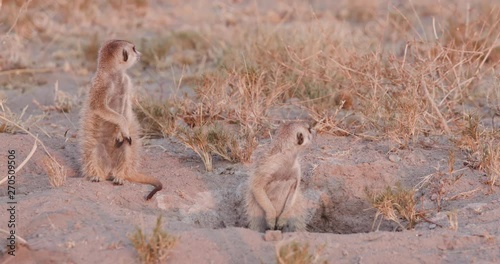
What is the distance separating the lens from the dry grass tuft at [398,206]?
184 inches

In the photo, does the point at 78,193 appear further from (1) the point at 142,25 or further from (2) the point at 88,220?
(1) the point at 142,25

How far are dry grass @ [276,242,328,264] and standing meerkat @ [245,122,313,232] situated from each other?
1323mm

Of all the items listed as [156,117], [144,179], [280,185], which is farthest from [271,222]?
[156,117]

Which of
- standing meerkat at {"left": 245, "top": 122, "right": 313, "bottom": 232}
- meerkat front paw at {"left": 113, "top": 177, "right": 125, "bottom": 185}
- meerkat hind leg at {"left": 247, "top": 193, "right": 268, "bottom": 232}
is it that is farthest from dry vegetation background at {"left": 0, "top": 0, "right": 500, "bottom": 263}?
meerkat hind leg at {"left": 247, "top": 193, "right": 268, "bottom": 232}

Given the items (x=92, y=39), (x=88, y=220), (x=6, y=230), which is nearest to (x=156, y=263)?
(x=88, y=220)

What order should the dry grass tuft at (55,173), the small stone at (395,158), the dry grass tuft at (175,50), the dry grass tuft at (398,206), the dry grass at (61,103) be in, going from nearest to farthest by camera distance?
the dry grass tuft at (398,206) → the dry grass tuft at (55,173) → the small stone at (395,158) → the dry grass at (61,103) → the dry grass tuft at (175,50)

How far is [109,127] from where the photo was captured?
17.3ft

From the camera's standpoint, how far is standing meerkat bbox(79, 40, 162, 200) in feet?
17.0

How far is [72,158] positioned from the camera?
569 centimetres

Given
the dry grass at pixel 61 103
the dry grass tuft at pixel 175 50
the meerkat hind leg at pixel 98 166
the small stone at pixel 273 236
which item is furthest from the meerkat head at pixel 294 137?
the dry grass tuft at pixel 175 50

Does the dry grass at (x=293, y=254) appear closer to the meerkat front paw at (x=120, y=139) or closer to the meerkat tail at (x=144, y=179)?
the meerkat tail at (x=144, y=179)

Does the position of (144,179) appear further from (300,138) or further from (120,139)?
(300,138)

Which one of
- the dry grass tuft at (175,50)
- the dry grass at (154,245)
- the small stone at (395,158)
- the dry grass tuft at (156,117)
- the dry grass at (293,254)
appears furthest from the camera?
the dry grass tuft at (175,50)

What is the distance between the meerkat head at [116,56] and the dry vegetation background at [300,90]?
1.79ft
